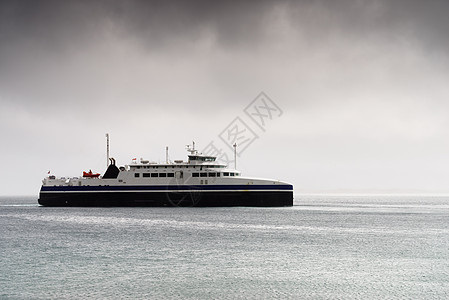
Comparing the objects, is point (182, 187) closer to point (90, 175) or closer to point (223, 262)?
point (90, 175)

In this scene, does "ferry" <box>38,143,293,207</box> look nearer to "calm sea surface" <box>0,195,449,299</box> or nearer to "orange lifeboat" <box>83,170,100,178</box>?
"orange lifeboat" <box>83,170,100,178</box>

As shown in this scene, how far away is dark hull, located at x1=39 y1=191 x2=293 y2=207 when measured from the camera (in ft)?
277

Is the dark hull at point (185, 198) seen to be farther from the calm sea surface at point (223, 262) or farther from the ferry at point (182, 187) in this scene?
the calm sea surface at point (223, 262)

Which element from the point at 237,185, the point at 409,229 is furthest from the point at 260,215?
the point at 409,229

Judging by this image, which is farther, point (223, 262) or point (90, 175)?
point (90, 175)

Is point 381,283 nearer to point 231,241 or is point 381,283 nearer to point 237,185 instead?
point 231,241

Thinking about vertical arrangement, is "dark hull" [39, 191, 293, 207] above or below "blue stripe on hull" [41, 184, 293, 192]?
below

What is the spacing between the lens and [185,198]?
8731cm

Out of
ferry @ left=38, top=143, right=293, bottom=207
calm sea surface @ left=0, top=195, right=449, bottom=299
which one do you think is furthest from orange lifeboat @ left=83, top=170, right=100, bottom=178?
calm sea surface @ left=0, top=195, right=449, bottom=299

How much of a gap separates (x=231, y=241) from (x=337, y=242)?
898 centimetres

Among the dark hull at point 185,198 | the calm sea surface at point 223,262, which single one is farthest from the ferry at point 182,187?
the calm sea surface at point 223,262

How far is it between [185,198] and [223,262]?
5172 centimetres

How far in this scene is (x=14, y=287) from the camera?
94.1 feet

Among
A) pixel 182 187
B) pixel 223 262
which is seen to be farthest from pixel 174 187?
pixel 223 262
